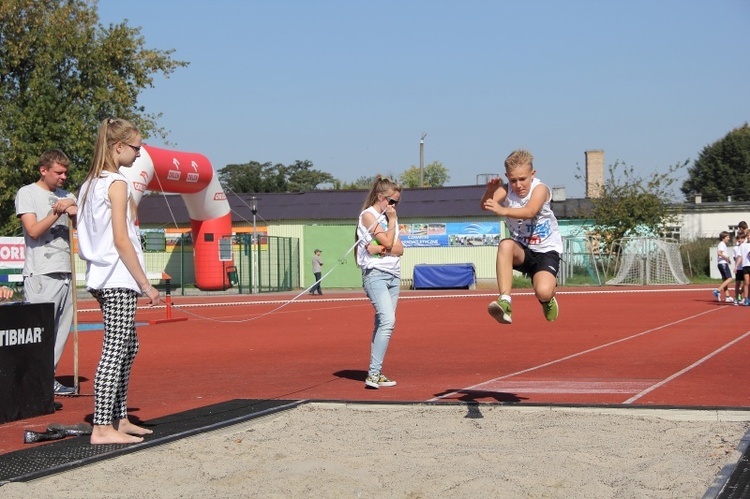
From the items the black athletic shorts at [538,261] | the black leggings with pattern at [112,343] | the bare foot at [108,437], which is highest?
the black athletic shorts at [538,261]

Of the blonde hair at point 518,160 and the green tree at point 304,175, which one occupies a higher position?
the green tree at point 304,175

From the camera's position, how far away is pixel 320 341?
48.7 ft

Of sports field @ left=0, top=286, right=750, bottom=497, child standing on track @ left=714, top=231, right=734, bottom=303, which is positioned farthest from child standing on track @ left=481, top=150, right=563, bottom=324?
child standing on track @ left=714, top=231, right=734, bottom=303

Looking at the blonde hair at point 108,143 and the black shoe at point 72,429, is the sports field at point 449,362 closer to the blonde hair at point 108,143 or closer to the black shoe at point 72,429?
the black shoe at point 72,429

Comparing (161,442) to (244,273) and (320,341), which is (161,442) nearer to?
(320,341)

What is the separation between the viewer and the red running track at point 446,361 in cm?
836

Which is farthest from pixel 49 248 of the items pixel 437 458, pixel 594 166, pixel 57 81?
pixel 594 166

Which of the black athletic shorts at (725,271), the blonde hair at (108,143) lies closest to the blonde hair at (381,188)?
the blonde hair at (108,143)

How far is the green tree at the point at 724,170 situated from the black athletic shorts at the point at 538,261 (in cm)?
8522

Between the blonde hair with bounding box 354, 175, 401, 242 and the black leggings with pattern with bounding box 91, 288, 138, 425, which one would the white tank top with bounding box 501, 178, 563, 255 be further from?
the black leggings with pattern with bounding box 91, 288, 138, 425

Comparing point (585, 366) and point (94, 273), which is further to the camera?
point (585, 366)

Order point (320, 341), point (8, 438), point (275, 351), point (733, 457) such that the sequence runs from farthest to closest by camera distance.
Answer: point (320, 341) → point (275, 351) → point (8, 438) → point (733, 457)

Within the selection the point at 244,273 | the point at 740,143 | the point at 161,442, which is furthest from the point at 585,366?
the point at 740,143

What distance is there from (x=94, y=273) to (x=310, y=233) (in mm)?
37039
